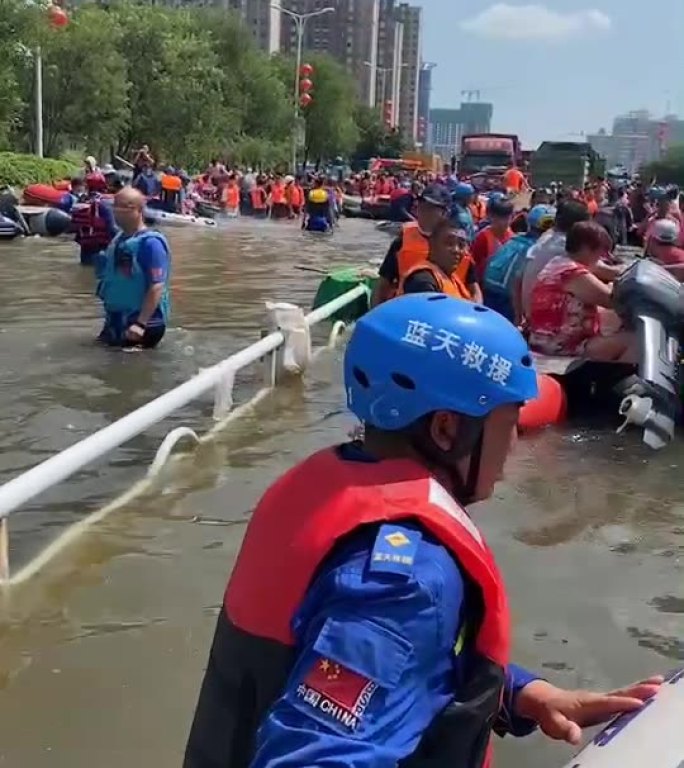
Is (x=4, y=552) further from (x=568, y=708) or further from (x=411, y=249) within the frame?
(x=411, y=249)

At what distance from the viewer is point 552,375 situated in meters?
8.20

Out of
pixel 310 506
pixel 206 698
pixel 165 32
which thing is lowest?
pixel 206 698

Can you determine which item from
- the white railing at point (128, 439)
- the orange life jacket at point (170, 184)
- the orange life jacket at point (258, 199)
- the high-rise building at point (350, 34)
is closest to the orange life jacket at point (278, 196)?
the orange life jacket at point (258, 199)

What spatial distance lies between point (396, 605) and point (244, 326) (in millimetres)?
10862

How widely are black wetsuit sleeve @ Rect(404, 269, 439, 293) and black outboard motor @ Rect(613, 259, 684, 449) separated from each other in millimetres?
1883

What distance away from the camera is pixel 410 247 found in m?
7.77

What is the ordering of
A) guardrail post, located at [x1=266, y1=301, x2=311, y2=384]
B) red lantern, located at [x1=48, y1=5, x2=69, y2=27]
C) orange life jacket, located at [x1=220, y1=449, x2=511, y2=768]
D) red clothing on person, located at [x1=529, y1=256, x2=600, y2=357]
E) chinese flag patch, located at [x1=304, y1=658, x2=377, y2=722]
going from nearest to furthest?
chinese flag patch, located at [x1=304, y1=658, x2=377, y2=722]
orange life jacket, located at [x1=220, y1=449, x2=511, y2=768]
red clothing on person, located at [x1=529, y1=256, x2=600, y2=357]
guardrail post, located at [x1=266, y1=301, x2=311, y2=384]
red lantern, located at [x1=48, y1=5, x2=69, y2=27]

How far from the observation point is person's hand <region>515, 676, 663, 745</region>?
2180 millimetres

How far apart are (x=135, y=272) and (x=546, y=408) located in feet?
11.0

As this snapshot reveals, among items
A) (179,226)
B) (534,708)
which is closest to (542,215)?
(534,708)

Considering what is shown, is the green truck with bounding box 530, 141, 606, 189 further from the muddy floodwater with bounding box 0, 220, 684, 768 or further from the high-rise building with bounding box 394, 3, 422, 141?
the high-rise building with bounding box 394, 3, 422, 141

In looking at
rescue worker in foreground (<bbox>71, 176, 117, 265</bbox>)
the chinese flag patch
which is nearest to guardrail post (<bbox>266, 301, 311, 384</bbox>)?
rescue worker in foreground (<bbox>71, 176, 117, 265</bbox>)

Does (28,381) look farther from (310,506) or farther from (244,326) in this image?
(310,506)

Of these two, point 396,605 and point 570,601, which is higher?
point 396,605
